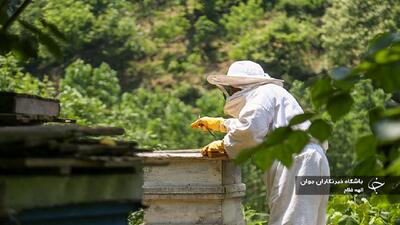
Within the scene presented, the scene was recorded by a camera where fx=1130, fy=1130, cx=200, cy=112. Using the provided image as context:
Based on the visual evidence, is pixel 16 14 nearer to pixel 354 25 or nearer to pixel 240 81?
pixel 240 81

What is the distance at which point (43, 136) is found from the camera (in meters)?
1.77

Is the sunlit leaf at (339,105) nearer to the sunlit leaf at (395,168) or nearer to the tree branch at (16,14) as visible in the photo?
the sunlit leaf at (395,168)

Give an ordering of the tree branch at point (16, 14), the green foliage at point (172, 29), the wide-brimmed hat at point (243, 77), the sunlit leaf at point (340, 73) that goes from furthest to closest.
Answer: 1. the green foliage at point (172, 29)
2. the wide-brimmed hat at point (243, 77)
3. the tree branch at point (16, 14)
4. the sunlit leaf at point (340, 73)

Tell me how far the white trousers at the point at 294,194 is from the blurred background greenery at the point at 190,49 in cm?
1515

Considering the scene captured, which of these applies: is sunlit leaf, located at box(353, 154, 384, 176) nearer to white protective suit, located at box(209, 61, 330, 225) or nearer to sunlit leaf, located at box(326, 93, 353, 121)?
sunlit leaf, located at box(326, 93, 353, 121)

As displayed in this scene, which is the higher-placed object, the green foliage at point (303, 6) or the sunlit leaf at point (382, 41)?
the green foliage at point (303, 6)

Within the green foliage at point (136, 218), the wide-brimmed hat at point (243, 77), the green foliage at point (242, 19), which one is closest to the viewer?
the wide-brimmed hat at point (243, 77)

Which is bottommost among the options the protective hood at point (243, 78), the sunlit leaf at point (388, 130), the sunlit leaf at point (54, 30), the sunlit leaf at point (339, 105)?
the sunlit leaf at point (388, 130)

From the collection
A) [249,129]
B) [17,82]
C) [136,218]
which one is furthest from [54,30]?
[17,82]

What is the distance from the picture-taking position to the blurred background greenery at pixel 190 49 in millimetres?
22625

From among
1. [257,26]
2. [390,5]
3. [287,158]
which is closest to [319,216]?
[287,158]

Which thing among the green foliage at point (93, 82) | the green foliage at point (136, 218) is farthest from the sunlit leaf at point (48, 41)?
the green foliage at point (93, 82)

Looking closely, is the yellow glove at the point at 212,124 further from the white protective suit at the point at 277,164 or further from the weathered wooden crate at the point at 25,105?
the weathered wooden crate at the point at 25,105

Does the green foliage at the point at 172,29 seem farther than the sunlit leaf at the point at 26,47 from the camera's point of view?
Yes
